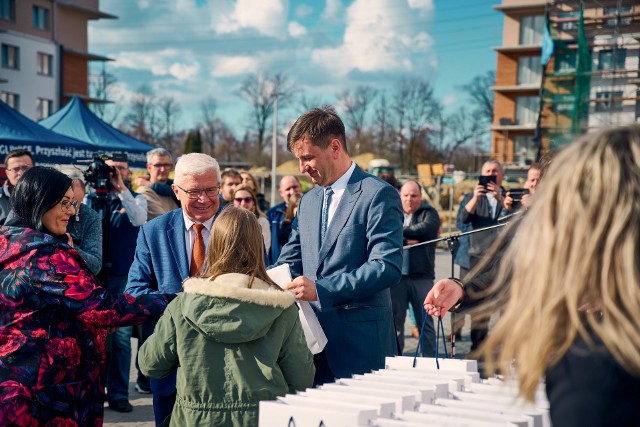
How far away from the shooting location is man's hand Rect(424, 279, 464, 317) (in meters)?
3.07

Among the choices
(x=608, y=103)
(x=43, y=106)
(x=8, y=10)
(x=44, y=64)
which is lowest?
(x=608, y=103)

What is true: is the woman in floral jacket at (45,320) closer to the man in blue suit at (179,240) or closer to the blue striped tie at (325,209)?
the man in blue suit at (179,240)

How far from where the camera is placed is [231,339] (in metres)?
3.14

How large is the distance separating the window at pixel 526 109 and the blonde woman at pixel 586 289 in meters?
63.3

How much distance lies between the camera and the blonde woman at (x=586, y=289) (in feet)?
4.82

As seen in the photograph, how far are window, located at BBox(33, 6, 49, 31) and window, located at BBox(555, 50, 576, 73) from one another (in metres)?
44.1

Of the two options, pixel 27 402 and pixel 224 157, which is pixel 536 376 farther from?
pixel 224 157

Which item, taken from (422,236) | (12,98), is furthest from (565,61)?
(12,98)

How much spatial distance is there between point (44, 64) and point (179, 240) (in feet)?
194

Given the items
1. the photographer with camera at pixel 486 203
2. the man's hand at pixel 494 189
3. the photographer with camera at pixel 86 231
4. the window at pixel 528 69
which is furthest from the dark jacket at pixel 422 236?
the window at pixel 528 69

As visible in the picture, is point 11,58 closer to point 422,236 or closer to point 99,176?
point 422,236

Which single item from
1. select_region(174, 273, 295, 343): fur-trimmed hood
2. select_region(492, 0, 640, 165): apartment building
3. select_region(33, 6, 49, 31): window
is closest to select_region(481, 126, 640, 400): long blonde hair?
select_region(174, 273, 295, 343): fur-trimmed hood

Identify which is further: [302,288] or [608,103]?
[608,103]

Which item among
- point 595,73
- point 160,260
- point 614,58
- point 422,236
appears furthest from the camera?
point 595,73
